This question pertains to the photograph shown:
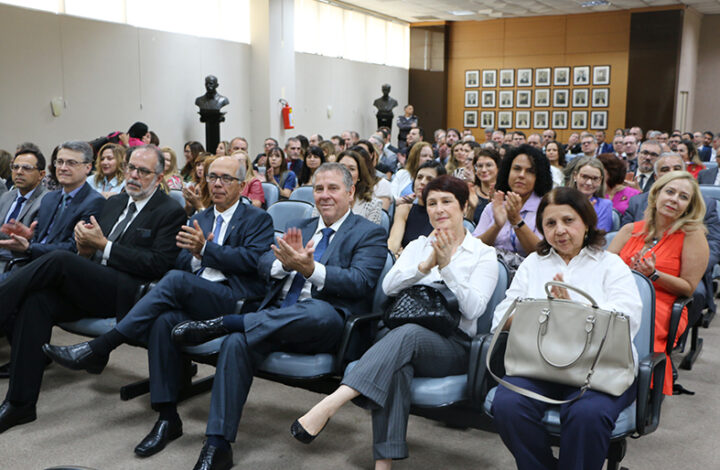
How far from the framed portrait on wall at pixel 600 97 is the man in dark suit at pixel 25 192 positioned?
1591 centimetres

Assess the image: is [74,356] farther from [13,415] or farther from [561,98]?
[561,98]

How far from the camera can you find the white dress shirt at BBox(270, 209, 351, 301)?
113 inches

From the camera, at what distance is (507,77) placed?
60.9ft

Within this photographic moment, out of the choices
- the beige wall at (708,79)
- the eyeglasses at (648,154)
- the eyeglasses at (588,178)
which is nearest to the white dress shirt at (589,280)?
the eyeglasses at (588,178)

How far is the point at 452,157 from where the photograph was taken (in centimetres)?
711

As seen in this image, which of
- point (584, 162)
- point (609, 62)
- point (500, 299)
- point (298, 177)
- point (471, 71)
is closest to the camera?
point (500, 299)

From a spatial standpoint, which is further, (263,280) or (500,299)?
(263,280)

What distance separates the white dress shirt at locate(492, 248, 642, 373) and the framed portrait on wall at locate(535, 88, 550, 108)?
1654cm

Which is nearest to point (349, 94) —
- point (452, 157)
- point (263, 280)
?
point (452, 157)

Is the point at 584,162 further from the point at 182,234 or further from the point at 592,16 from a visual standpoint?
the point at 592,16

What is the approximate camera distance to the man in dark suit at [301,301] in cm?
270

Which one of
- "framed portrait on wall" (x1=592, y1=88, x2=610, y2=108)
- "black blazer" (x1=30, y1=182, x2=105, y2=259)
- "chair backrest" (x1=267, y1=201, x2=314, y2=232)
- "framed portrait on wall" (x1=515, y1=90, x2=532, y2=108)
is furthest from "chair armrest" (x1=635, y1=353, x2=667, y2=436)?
"framed portrait on wall" (x1=515, y1=90, x2=532, y2=108)

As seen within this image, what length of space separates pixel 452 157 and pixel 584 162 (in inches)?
110

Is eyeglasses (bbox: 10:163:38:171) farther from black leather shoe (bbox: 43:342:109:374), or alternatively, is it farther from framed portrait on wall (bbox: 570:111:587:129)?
framed portrait on wall (bbox: 570:111:587:129)
